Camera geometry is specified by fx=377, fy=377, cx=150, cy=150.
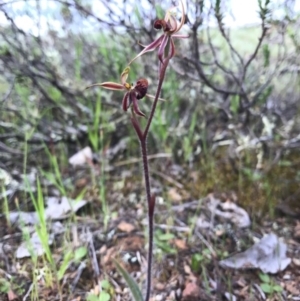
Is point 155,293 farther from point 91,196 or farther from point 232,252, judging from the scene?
point 91,196

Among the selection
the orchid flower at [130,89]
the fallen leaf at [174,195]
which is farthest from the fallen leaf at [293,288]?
the orchid flower at [130,89]

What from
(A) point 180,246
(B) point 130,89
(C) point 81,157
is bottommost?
(A) point 180,246

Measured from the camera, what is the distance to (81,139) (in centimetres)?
199

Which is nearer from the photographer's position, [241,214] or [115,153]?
[241,214]

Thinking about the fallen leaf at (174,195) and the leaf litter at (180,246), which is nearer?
the leaf litter at (180,246)

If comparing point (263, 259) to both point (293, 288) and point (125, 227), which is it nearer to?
point (293, 288)

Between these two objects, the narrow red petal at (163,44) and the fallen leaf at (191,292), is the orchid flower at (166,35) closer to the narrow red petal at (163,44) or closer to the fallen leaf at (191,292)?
the narrow red petal at (163,44)

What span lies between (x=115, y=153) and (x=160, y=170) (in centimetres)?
Answer: 26

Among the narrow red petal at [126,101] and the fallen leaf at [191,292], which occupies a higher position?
the narrow red petal at [126,101]

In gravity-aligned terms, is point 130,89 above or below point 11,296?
above

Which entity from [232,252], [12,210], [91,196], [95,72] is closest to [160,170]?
[91,196]

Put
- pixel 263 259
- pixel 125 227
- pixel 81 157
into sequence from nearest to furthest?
1. pixel 263 259
2. pixel 125 227
3. pixel 81 157

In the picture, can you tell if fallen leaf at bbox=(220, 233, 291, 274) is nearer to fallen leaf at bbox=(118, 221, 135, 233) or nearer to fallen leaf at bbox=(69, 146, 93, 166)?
fallen leaf at bbox=(118, 221, 135, 233)

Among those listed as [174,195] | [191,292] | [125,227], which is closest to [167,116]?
[174,195]
